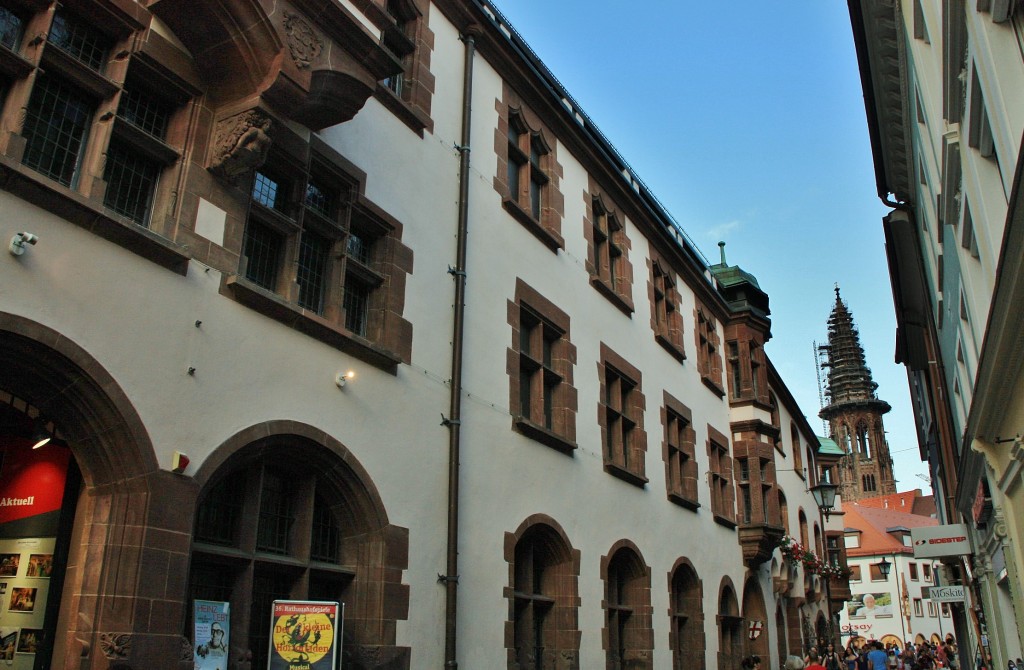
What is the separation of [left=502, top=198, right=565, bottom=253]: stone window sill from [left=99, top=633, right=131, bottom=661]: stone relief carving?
8624 millimetres

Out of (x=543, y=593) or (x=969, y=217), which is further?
(x=543, y=593)

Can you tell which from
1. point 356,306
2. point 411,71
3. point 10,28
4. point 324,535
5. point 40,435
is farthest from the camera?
point 411,71

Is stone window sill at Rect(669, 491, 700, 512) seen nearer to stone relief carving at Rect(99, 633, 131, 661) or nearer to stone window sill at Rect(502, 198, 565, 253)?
stone window sill at Rect(502, 198, 565, 253)

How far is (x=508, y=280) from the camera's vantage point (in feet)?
43.0

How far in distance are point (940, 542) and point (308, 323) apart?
45.2 feet

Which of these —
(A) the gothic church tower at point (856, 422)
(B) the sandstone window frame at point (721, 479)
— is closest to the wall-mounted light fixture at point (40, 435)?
(B) the sandstone window frame at point (721, 479)

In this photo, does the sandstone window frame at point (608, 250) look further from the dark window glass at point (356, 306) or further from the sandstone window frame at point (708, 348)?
the dark window glass at point (356, 306)

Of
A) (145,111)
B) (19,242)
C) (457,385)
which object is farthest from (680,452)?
(19,242)

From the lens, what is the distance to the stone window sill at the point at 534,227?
13.5 m

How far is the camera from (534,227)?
558 inches

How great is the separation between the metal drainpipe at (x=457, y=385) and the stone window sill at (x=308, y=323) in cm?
129

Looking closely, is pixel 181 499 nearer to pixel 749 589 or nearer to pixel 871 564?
pixel 749 589

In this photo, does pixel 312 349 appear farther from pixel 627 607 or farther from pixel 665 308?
pixel 665 308

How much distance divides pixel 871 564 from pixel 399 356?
76424mm
